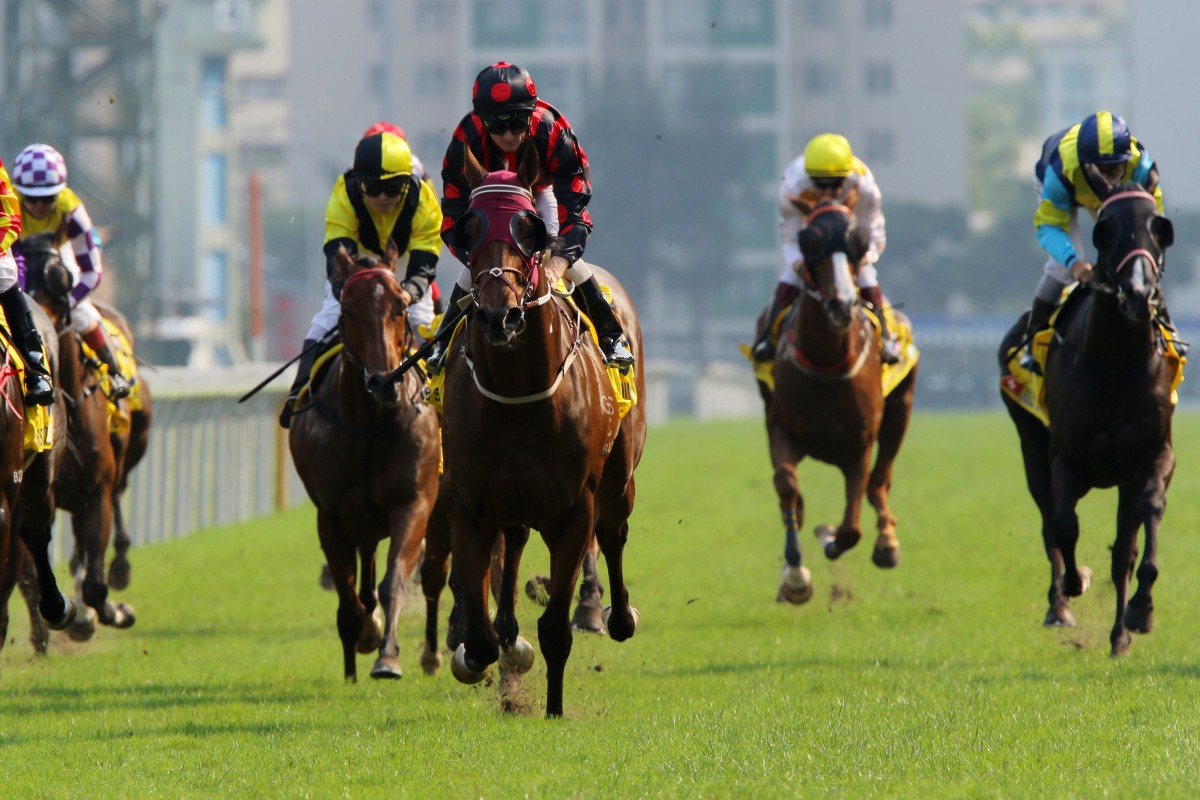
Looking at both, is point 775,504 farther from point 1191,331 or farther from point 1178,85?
point 1178,85

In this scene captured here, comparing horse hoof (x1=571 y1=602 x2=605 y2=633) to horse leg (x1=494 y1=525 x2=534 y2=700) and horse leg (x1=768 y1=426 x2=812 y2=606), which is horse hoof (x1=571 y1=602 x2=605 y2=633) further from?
horse leg (x1=768 y1=426 x2=812 y2=606)

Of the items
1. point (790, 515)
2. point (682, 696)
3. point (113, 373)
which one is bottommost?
point (790, 515)

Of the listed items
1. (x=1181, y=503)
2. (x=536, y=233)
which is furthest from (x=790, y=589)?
(x=1181, y=503)

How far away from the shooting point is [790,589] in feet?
34.8

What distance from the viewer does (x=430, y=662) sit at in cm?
876

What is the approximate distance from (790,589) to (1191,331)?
176 ft

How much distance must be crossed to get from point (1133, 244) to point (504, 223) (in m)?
2.96

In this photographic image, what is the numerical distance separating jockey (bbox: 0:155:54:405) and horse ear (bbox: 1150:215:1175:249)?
4359mm

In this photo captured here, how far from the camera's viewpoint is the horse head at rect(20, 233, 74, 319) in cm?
906

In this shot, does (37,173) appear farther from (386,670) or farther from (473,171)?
(473,171)

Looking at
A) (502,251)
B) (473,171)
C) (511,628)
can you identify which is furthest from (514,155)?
(511,628)

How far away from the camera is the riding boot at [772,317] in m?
11.4

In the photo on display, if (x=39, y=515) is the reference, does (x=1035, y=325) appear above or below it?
above

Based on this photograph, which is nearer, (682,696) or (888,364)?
(682,696)
